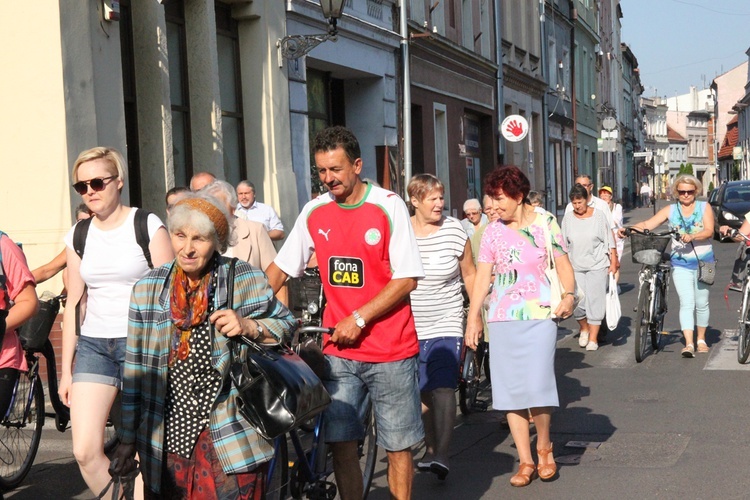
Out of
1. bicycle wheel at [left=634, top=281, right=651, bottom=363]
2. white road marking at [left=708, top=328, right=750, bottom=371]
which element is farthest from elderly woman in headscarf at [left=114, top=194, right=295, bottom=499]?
bicycle wheel at [left=634, top=281, right=651, bottom=363]

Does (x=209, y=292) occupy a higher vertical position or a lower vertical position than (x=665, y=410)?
higher

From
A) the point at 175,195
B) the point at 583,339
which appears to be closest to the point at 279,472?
the point at 175,195

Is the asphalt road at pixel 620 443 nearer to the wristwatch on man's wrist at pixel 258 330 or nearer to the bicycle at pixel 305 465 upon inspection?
the bicycle at pixel 305 465

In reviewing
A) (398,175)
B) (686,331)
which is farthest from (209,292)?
(398,175)

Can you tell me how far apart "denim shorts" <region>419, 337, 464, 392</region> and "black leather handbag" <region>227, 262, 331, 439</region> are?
2.77 metres

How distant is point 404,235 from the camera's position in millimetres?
5141

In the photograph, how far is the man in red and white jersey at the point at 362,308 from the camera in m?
5.09

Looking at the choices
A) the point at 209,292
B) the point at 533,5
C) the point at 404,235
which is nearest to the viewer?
the point at 209,292

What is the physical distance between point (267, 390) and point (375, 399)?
1.28 m

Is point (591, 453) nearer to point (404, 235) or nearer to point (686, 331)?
point (404, 235)

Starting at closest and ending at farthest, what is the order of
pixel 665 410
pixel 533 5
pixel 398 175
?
1. pixel 665 410
2. pixel 398 175
3. pixel 533 5

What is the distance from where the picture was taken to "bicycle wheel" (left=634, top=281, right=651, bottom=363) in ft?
36.8

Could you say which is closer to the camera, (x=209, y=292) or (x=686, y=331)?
(x=209, y=292)

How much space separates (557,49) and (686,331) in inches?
1144
